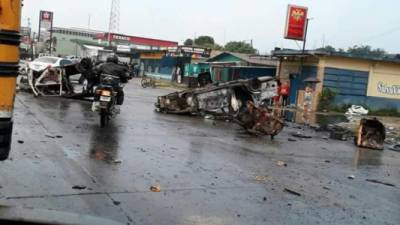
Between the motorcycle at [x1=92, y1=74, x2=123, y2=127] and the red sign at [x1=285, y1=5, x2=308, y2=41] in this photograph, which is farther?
the red sign at [x1=285, y1=5, x2=308, y2=41]

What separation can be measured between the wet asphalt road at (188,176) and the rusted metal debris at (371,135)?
0.80 metres

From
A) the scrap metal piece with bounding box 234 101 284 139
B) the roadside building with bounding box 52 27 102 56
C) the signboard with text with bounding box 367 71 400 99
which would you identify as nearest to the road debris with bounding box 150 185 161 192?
the scrap metal piece with bounding box 234 101 284 139

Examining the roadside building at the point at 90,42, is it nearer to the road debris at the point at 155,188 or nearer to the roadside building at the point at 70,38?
the roadside building at the point at 70,38

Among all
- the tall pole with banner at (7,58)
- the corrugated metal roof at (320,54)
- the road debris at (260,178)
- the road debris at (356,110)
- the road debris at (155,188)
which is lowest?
the road debris at (356,110)

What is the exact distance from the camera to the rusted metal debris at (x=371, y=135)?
530 inches

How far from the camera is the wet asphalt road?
5.64 meters

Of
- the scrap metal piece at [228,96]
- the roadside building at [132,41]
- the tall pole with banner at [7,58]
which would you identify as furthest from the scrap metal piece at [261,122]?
the roadside building at [132,41]

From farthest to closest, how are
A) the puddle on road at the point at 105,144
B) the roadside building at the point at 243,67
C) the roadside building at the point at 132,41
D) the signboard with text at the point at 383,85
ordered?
the roadside building at the point at 132,41 < the roadside building at the point at 243,67 < the signboard with text at the point at 383,85 < the puddle on road at the point at 105,144

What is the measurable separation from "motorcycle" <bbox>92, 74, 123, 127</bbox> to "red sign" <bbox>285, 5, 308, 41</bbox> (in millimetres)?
24569

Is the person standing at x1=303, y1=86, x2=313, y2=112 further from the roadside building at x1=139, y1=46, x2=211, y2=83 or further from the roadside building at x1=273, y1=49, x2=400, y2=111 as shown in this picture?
the roadside building at x1=139, y1=46, x2=211, y2=83

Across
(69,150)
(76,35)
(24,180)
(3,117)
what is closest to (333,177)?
(69,150)

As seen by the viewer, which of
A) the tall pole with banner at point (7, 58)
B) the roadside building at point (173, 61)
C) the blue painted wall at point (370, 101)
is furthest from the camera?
the roadside building at point (173, 61)

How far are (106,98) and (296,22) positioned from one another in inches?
1045

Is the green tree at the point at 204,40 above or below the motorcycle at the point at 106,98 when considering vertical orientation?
above
